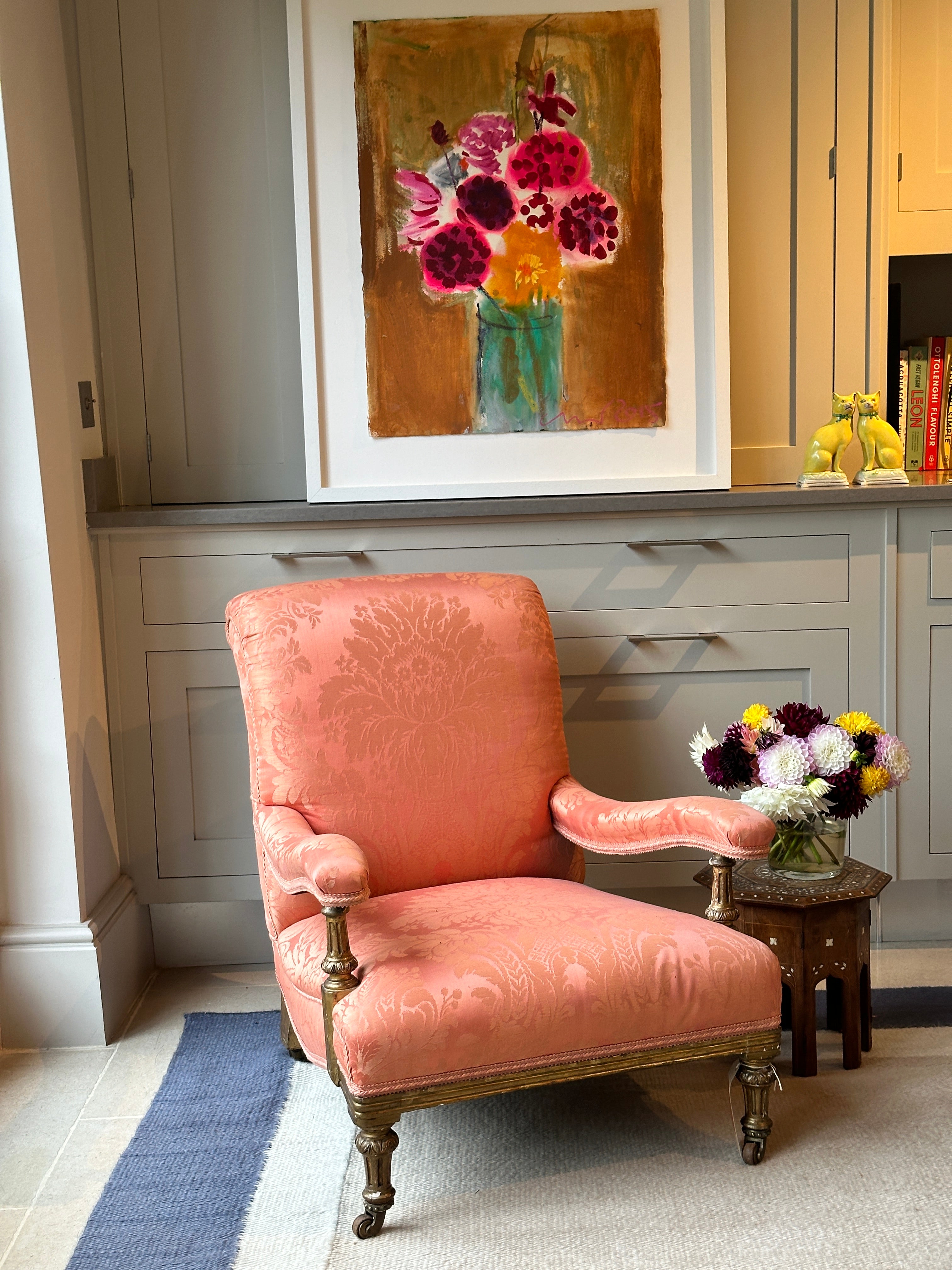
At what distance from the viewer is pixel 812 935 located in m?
2.00

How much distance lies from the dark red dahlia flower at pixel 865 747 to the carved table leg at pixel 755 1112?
541 mm

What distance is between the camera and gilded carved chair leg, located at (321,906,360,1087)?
1583 mm

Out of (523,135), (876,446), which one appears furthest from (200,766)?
(876,446)

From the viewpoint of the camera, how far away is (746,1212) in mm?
1663

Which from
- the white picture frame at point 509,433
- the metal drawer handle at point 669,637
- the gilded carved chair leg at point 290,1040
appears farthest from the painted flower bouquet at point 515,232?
the gilded carved chair leg at point 290,1040

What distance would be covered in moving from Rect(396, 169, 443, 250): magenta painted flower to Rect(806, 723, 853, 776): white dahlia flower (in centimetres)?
129

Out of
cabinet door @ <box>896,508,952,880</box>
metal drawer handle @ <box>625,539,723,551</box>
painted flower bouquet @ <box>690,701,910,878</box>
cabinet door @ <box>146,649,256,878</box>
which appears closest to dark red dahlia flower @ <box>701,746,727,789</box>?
painted flower bouquet @ <box>690,701,910,878</box>

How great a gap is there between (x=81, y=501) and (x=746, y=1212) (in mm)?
1759

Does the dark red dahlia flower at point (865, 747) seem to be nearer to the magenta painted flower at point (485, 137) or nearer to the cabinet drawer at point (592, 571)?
the cabinet drawer at point (592, 571)

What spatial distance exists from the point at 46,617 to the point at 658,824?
3.92 ft

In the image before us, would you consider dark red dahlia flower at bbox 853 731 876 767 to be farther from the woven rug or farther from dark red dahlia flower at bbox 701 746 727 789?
the woven rug

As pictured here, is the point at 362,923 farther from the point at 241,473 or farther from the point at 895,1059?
the point at 241,473

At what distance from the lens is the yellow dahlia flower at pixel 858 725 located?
6.65 feet

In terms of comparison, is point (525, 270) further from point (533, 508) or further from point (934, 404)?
point (934, 404)
